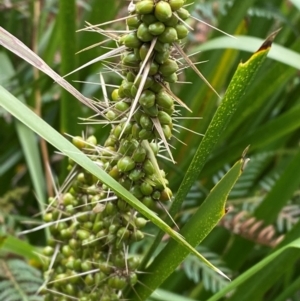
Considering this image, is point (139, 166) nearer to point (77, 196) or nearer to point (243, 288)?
point (77, 196)

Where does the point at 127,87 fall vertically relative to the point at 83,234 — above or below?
above

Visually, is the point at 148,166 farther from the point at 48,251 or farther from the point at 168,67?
the point at 48,251

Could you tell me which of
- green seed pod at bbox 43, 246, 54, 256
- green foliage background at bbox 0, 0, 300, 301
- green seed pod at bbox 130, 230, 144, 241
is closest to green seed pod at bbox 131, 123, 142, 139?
green seed pod at bbox 130, 230, 144, 241

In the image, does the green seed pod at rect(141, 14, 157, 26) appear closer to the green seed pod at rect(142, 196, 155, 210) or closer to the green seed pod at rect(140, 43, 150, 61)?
the green seed pod at rect(140, 43, 150, 61)

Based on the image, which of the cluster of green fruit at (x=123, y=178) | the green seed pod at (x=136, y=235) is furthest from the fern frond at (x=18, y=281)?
the green seed pod at (x=136, y=235)

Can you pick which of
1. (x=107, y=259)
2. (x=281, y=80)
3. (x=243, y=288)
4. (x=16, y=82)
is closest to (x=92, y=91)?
(x=16, y=82)

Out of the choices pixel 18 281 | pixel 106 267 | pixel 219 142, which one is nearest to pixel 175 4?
pixel 106 267
